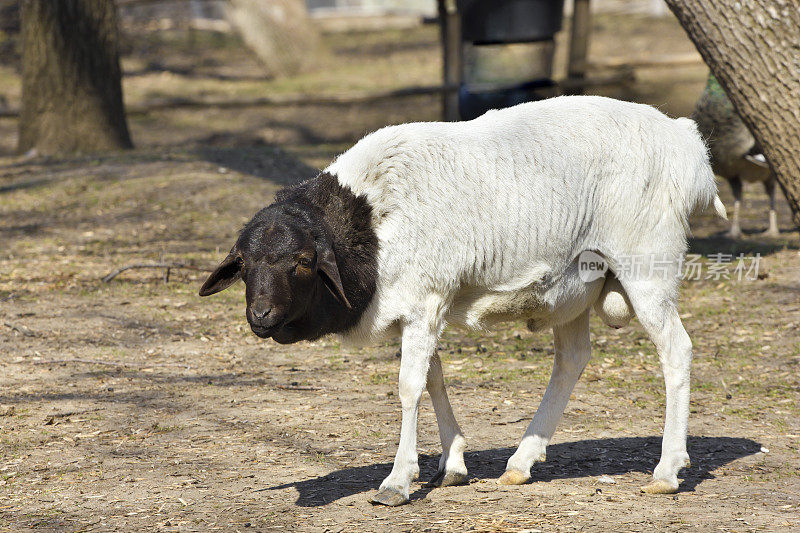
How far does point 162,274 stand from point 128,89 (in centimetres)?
1115

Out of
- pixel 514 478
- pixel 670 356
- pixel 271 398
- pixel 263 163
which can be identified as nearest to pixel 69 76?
pixel 263 163

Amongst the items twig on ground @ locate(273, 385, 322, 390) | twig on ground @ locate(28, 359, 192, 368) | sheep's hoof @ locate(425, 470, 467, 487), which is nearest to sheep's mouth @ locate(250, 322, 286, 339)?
sheep's hoof @ locate(425, 470, 467, 487)

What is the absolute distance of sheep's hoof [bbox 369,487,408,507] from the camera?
4391 millimetres

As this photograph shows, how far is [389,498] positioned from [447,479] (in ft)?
1.58

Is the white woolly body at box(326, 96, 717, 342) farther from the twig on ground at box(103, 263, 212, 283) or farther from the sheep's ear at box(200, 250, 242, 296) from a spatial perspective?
the twig on ground at box(103, 263, 212, 283)

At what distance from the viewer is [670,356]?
16.0ft

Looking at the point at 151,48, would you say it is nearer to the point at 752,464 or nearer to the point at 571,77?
the point at 571,77

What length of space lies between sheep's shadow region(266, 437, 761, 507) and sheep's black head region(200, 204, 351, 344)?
0.89 m

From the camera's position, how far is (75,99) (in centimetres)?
1227

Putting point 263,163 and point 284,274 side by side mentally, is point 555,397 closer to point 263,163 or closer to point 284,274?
point 284,274

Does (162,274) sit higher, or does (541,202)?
(541,202)

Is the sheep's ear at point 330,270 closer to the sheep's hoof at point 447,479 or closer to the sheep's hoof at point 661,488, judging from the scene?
the sheep's hoof at point 447,479

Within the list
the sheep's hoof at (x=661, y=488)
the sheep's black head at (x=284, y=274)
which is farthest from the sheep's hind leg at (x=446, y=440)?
the sheep's hoof at (x=661, y=488)

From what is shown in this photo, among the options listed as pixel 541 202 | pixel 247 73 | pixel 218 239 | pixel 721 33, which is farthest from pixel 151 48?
pixel 541 202
